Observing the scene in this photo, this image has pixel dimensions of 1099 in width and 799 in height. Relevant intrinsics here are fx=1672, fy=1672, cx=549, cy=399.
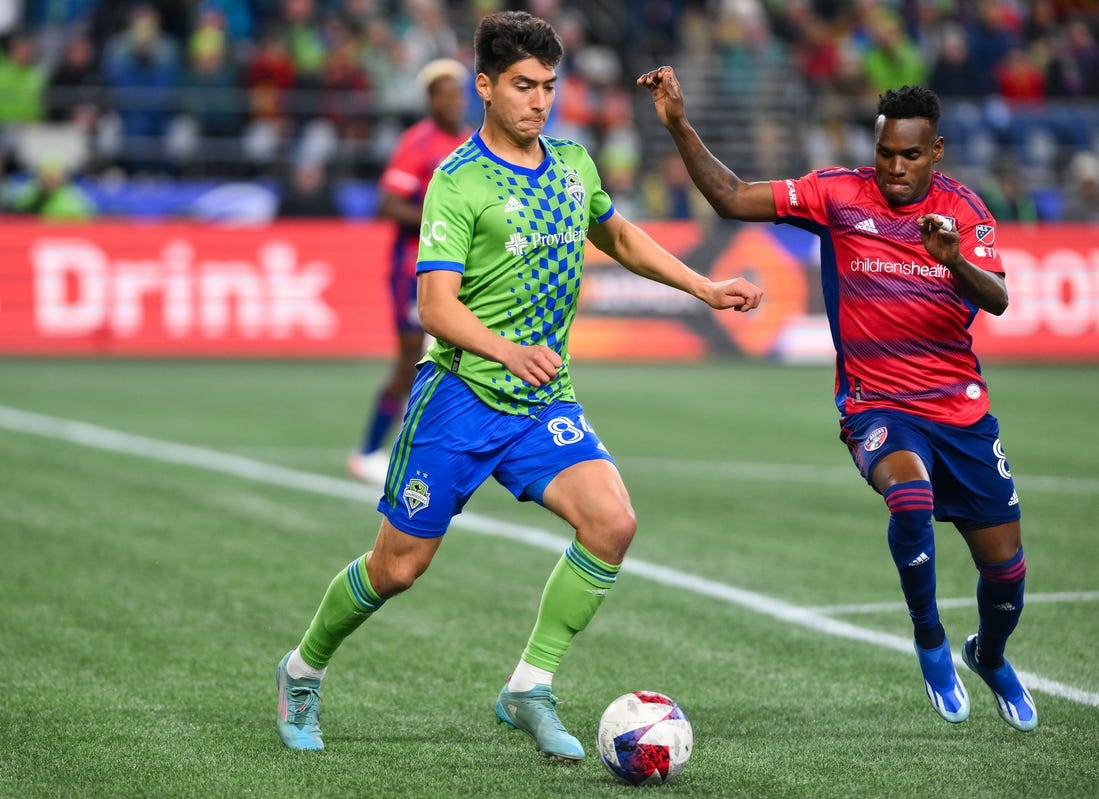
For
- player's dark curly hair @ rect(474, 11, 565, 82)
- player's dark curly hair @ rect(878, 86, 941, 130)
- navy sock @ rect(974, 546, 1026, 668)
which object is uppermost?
player's dark curly hair @ rect(474, 11, 565, 82)

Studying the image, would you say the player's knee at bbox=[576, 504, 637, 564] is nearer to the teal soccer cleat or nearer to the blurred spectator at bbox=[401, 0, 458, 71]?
the teal soccer cleat

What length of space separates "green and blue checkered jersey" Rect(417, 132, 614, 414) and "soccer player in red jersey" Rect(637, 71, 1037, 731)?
638mm

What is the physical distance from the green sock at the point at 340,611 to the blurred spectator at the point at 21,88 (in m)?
17.9

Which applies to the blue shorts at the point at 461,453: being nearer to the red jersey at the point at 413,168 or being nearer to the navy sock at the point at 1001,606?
the navy sock at the point at 1001,606

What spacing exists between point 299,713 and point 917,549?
209cm

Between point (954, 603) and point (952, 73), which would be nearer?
point (954, 603)

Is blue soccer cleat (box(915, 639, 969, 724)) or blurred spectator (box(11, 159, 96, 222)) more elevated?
blue soccer cleat (box(915, 639, 969, 724))

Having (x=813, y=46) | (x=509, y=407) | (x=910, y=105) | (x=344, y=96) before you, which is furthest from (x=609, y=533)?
(x=813, y=46)

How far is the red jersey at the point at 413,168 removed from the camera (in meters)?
11.0

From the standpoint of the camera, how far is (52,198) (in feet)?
66.3

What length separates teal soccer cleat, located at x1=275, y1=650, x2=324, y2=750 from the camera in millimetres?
5348

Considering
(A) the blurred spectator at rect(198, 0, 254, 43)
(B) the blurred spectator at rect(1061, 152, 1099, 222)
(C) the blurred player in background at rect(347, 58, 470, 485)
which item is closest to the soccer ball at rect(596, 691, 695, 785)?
(C) the blurred player in background at rect(347, 58, 470, 485)

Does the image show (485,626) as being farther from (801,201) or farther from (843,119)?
(843,119)

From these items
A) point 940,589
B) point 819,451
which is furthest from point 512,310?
point 819,451
